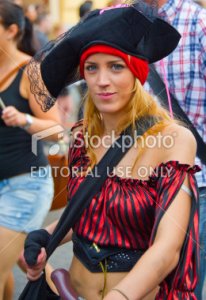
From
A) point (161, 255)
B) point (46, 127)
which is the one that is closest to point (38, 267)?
point (161, 255)

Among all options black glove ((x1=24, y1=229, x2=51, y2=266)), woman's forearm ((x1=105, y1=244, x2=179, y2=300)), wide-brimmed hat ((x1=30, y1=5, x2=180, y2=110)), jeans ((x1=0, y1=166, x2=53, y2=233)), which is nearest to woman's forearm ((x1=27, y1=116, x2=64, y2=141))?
jeans ((x1=0, y1=166, x2=53, y2=233))

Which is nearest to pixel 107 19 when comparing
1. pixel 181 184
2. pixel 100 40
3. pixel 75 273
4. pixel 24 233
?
pixel 100 40

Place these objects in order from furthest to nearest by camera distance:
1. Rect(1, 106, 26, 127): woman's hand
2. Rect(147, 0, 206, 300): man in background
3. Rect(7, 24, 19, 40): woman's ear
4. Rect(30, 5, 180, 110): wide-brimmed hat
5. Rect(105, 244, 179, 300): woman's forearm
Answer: Rect(7, 24, 19, 40): woman's ear < Rect(1, 106, 26, 127): woman's hand < Rect(147, 0, 206, 300): man in background < Rect(30, 5, 180, 110): wide-brimmed hat < Rect(105, 244, 179, 300): woman's forearm

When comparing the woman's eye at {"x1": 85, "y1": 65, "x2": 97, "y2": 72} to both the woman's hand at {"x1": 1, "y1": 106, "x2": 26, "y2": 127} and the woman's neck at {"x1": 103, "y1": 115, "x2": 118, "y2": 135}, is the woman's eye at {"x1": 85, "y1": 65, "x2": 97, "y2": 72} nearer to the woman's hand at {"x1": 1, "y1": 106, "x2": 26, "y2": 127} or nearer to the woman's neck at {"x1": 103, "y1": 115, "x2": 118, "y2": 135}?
the woman's neck at {"x1": 103, "y1": 115, "x2": 118, "y2": 135}

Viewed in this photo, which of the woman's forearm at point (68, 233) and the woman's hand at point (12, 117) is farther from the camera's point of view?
the woman's hand at point (12, 117)

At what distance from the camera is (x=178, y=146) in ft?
7.47

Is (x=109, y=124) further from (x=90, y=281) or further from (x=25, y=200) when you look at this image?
(x=25, y=200)

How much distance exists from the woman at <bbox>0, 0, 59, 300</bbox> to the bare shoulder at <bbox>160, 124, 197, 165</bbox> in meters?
1.48

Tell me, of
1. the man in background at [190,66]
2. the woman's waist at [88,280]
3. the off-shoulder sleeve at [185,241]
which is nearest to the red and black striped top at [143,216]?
the off-shoulder sleeve at [185,241]

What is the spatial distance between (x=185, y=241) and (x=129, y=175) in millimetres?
320

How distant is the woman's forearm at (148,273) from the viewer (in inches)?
80.9

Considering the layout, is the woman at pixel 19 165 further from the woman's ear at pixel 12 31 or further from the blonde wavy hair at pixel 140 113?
the blonde wavy hair at pixel 140 113

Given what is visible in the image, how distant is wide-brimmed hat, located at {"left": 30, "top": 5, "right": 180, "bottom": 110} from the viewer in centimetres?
236

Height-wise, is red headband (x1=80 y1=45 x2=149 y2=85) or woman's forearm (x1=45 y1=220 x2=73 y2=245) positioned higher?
red headband (x1=80 y1=45 x2=149 y2=85)
